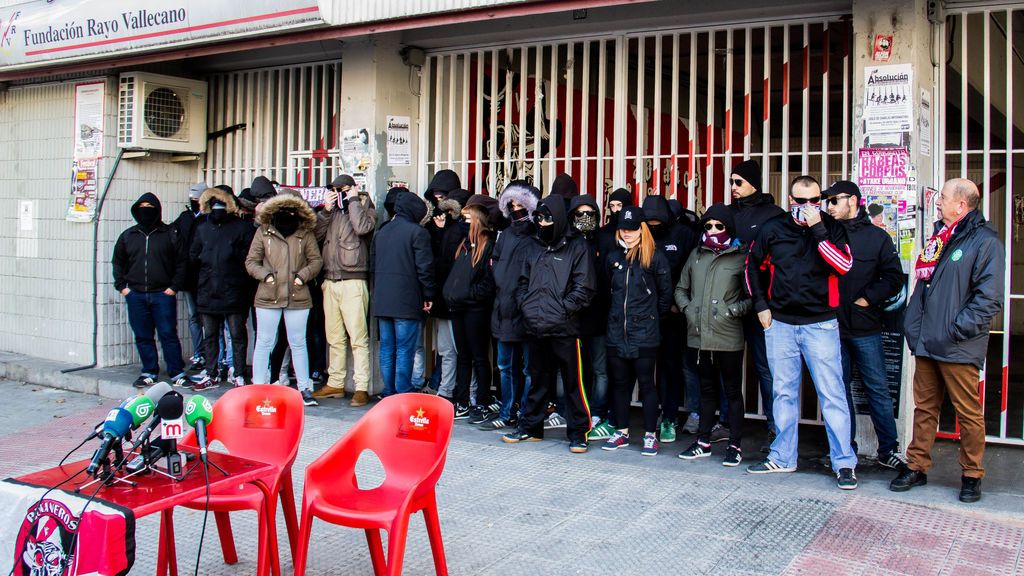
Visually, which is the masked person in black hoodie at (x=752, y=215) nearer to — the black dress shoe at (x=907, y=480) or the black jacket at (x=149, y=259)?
the black dress shoe at (x=907, y=480)

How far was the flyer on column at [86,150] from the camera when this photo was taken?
33.0 feet

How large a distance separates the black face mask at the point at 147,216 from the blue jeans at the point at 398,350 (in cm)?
279

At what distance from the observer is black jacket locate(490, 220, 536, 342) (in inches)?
283

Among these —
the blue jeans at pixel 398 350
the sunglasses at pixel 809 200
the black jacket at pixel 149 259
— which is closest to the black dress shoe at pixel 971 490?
the sunglasses at pixel 809 200

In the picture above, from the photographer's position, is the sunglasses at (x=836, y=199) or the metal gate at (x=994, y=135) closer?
the sunglasses at (x=836, y=199)

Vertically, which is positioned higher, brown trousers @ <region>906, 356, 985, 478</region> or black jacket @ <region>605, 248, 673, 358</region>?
black jacket @ <region>605, 248, 673, 358</region>

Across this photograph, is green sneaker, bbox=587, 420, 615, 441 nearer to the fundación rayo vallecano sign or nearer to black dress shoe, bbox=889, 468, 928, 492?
Answer: black dress shoe, bbox=889, 468, 928, 492

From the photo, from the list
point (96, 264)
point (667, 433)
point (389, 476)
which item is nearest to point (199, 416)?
point (389, 476)

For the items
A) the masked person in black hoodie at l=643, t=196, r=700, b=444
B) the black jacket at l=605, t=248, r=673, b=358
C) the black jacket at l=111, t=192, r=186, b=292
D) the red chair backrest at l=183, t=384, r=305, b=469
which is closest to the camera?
the red chair backrest at l=183, t=384, r=305, b=469

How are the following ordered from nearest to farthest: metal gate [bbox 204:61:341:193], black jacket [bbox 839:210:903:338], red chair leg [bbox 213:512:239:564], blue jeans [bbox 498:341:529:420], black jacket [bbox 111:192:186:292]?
red chair leg [bbox 213:512:239:564], black jacket [bbox 839:210:903:338], blue jeans [bbox 498:341:529:420], black jacket [bbox 111:192:186:292], metal gate [bbox 204:61:341:193]

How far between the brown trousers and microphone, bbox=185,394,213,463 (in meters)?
4.29

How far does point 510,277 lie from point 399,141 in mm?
2527

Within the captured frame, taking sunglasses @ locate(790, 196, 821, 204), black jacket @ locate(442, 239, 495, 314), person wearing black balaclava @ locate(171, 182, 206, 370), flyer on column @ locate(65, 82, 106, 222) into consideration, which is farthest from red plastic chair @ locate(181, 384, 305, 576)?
flyer on column @ locate(65, 82, 106, 222)

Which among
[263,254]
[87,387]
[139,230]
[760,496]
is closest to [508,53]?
[263,254]
